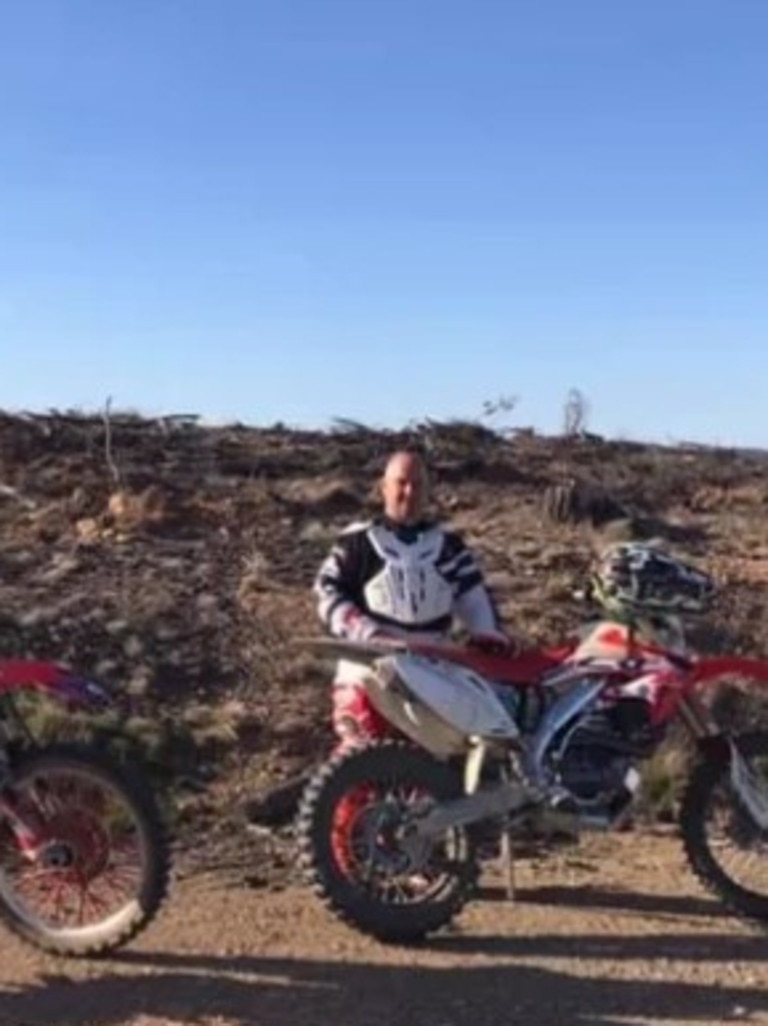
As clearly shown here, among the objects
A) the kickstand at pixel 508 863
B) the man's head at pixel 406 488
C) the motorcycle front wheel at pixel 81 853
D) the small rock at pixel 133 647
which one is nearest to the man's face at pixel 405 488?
the man's head at pixel 406 488

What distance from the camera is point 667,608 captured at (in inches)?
272

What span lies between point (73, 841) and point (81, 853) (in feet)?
0.16

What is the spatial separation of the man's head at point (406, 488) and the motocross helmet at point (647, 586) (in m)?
0.75

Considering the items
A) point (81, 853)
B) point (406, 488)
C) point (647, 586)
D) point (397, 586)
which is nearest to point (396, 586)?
point (397, 586)

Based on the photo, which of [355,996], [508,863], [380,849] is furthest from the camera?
[508,863]

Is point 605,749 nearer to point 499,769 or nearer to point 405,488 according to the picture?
point 499,769

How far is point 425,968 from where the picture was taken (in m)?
6.25

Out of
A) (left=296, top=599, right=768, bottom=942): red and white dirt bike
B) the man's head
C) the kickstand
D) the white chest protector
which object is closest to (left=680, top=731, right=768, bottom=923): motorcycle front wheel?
(left=296, top=599, right=768, bottom=942): red and white dirt bike

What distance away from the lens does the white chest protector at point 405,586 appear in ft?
22.8

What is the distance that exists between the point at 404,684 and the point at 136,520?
8.82m

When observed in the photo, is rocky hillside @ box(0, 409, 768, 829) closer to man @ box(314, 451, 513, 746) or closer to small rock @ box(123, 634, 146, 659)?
small rock @ box(123, 634, 146, 659)

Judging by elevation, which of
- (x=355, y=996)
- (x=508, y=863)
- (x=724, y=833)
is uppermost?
(x=724, y=833)

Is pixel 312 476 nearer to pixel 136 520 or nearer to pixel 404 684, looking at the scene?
pixel 136 520

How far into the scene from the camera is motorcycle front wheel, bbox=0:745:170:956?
6188mm
